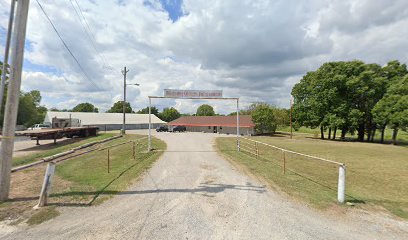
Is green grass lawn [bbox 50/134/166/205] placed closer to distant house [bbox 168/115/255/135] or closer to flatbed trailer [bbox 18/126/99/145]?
flatbed trailer [bbox 18/126/99/145]

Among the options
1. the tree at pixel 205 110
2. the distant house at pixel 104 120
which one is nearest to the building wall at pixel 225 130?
the distant house at pixel 104 120

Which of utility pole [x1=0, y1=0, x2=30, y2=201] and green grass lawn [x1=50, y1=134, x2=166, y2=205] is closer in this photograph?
utility pole [x1=0, y1=0, x2=30, y2=201]

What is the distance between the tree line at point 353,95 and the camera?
36619 millimetres

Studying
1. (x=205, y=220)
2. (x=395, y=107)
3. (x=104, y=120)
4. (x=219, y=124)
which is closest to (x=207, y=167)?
(x=205, y=220)

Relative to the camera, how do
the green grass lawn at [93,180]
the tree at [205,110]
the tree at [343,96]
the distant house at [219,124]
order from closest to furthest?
the green grass lawn at [93,180]
the tree at [343,96]
the distant house at [219,124]
the tree at [205,110]

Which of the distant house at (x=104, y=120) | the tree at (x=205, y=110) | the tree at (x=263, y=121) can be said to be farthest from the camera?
the tree at (x=205, y=110)

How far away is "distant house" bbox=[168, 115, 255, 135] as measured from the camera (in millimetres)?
54806

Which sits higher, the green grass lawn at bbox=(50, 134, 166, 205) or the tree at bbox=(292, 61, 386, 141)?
the tree at bbox=(292, 61, 386, 141)

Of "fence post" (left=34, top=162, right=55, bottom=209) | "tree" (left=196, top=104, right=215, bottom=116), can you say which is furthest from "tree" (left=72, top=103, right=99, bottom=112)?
"fence post" (left=34, top=162, right=55, bottom=209)

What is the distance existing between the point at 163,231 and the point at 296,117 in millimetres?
45867

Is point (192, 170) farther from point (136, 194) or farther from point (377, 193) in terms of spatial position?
point (377, 193)

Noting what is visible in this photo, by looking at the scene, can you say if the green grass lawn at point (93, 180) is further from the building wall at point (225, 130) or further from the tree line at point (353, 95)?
the building wall at point (225, 130)

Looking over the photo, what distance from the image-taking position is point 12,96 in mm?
6766

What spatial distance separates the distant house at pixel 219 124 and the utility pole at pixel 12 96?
159ft
